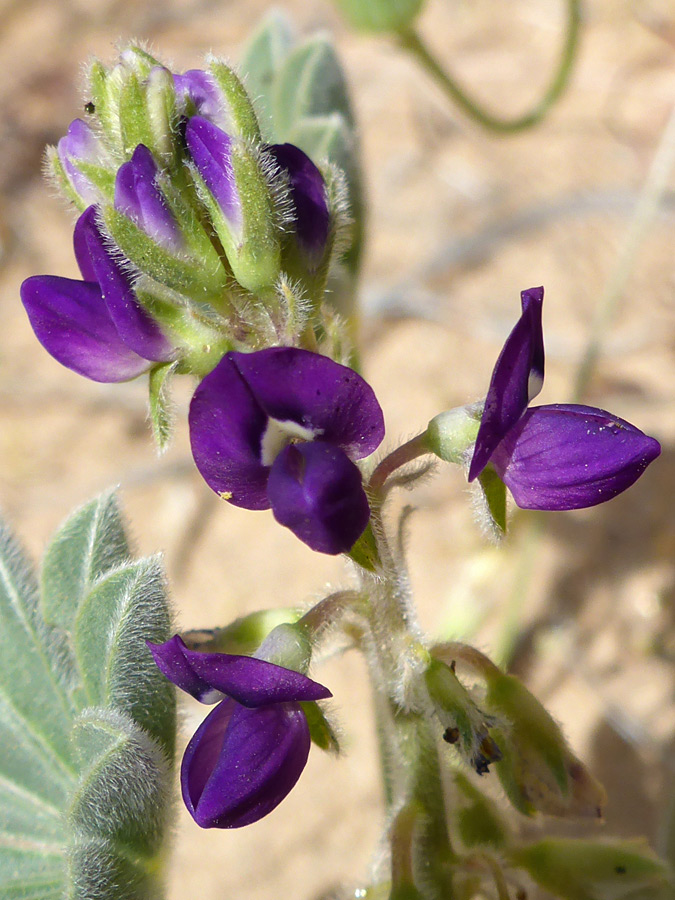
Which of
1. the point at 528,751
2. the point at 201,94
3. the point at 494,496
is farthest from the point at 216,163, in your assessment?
the point at 528,751

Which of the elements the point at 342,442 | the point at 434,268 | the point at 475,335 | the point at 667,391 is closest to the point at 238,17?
the point at 434,268

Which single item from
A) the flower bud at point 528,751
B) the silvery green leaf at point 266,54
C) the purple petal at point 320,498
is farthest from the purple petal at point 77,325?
the silvery green leaf at point 266,54

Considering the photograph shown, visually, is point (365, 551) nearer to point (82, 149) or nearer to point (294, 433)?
point (294, 433)

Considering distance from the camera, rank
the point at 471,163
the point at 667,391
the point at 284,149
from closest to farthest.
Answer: the point at 284,149 < the point at 667,391 < the point at 471,163

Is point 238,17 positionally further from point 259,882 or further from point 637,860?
point 637,860

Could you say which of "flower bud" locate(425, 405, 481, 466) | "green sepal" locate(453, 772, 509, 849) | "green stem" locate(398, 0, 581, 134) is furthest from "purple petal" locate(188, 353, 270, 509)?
"green stem" locate(398, 0, 581, 134)

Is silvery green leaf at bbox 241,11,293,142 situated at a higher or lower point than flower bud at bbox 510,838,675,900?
higher

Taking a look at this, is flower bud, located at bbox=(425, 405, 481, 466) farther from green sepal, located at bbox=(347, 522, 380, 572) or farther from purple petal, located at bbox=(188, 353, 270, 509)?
purple petal, located at bbox=(188, 353, 270, 509)
